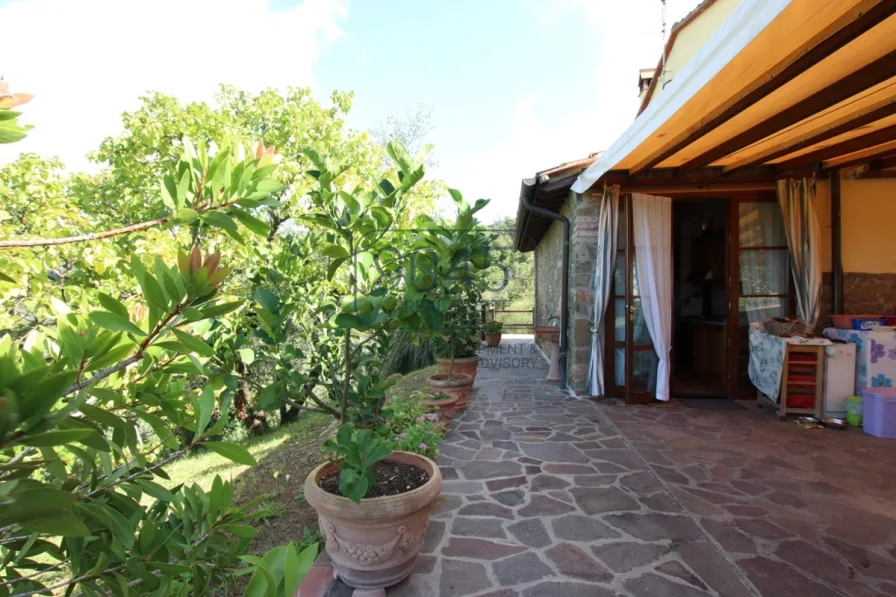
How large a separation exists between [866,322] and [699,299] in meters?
3.51

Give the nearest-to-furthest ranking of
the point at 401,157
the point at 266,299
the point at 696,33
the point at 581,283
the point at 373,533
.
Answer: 1. the point at 401,157
2. the point at 266,299
3. the point at 373,533
4. the point at 581,283
5. the point at 696,33

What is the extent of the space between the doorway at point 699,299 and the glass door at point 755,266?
50 cm

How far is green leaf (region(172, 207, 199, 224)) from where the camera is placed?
2.34 feet

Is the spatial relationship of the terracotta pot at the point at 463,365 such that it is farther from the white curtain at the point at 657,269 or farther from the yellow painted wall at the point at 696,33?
the yellow painted wall at the point at 696,33

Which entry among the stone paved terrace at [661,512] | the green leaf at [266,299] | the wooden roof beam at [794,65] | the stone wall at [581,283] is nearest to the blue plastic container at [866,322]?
the stone paved terrace at [661,512]

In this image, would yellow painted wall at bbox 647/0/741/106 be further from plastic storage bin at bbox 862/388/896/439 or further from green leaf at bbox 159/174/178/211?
green leaf at bbox 159/174/178/211

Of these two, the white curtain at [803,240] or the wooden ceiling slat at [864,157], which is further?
the white curtain at [803,240]

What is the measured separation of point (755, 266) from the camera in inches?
183

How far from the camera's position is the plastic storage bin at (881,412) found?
3.55 meters

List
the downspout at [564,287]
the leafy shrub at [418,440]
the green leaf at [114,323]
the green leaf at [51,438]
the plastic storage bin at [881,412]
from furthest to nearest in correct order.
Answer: the downspout at [564,287], the plastic storage bin at [881,412], the leafy shrub at [418,440], the green leaf at [114,323], the green leaf at [51,438]

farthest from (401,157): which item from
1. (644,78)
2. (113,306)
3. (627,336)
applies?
(644,78)

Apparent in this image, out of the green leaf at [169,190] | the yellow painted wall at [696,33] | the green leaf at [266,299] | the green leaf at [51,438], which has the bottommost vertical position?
the green leaf at [51,438]

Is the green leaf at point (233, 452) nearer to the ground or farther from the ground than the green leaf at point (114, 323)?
nearer to the ground

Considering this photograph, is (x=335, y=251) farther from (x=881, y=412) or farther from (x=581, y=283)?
(x=881, y=412)
